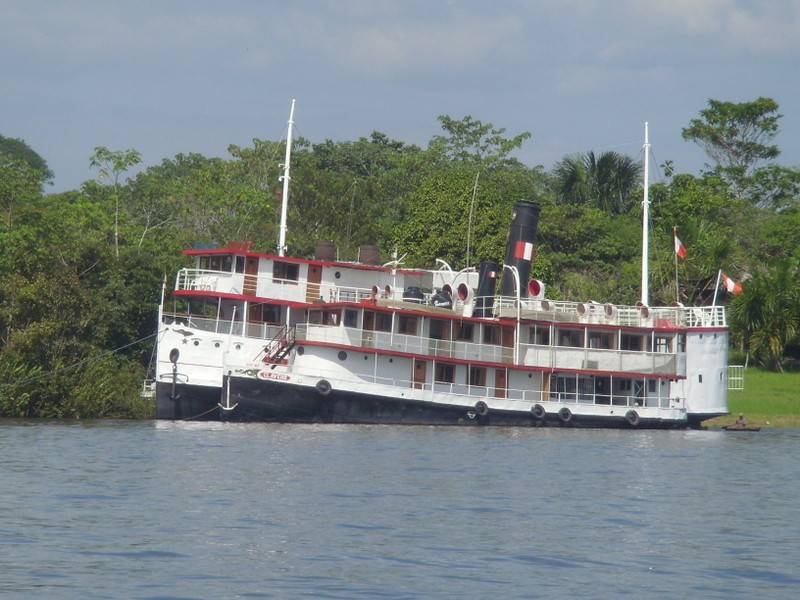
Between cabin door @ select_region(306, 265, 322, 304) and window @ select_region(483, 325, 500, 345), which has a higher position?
cabin door @ select_region(306, 265, 322, 304)

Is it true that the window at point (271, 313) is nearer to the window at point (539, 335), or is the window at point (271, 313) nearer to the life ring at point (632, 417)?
the window at point (539, 335)

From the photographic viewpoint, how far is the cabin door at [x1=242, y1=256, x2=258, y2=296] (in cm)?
4159

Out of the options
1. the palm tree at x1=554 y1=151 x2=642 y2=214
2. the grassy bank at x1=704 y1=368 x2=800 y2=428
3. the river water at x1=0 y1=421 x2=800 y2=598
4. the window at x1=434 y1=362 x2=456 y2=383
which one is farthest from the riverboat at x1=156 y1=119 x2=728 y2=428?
the palm tree at x1=554 y1=151 x2=642 y2=214

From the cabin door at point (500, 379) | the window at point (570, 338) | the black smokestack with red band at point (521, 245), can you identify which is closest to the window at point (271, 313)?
the cabin door at point (500, 379)

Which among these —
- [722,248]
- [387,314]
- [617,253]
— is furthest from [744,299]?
[387,314]

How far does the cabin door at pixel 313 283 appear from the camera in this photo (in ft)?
139

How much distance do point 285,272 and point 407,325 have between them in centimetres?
433

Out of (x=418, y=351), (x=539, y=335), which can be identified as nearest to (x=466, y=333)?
(x=418, y=351)

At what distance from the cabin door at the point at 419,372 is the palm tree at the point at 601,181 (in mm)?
27257

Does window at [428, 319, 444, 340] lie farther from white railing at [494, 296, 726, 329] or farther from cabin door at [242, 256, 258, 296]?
cabin door at [242, 256, 258, 296]

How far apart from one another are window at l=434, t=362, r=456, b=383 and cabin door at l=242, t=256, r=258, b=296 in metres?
6.31

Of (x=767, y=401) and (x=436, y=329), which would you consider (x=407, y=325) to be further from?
(x=767, y=401)

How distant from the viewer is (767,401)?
48156 mm

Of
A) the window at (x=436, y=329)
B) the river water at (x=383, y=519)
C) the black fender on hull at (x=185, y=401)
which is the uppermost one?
the window at (x=436, y=329)
